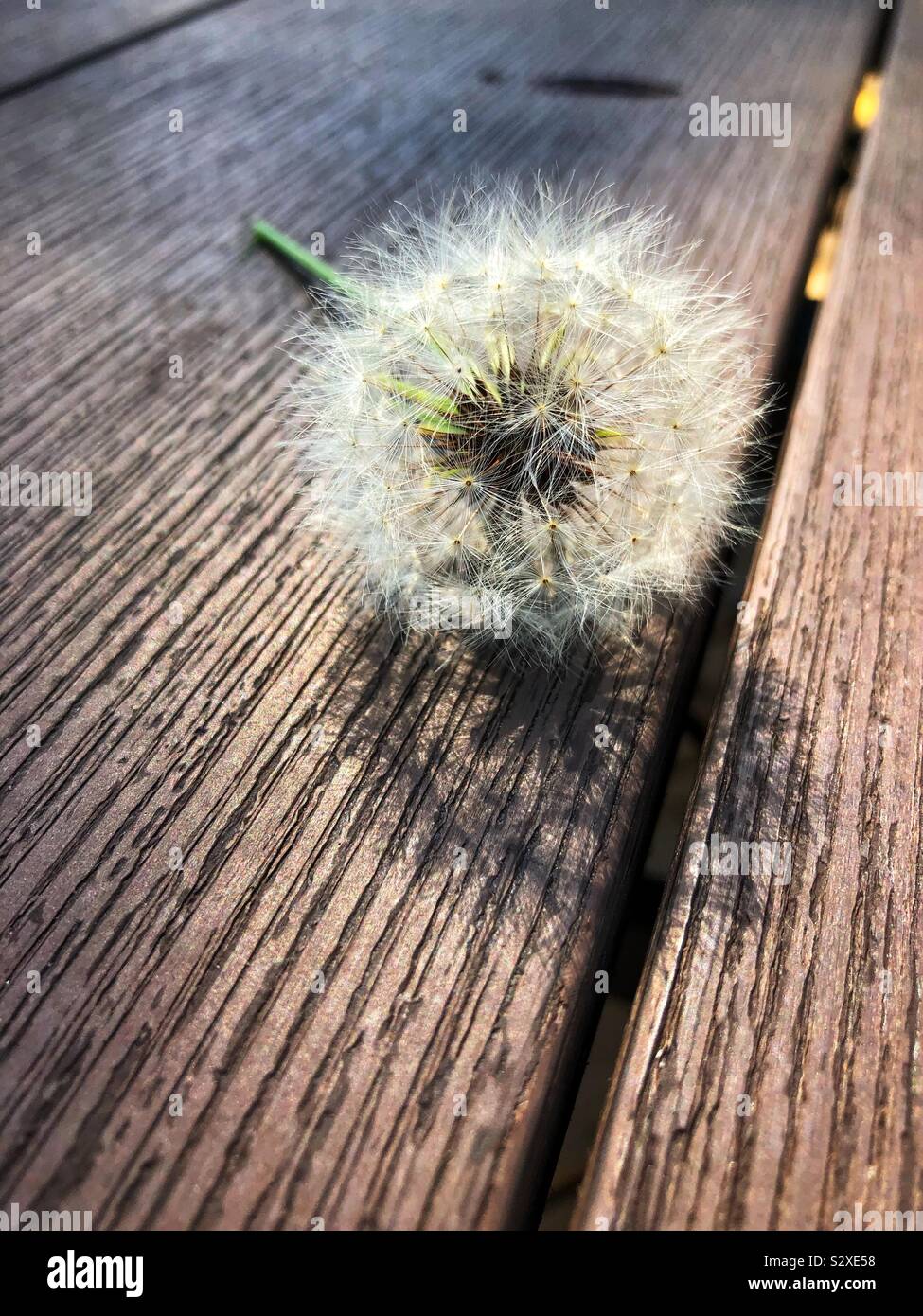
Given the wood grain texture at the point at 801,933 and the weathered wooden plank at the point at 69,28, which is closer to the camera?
the wood grain texture at the point at 801,933

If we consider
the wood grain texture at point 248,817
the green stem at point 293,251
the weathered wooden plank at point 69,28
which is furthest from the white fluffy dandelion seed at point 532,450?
the weathered wooden plank at point 69,28

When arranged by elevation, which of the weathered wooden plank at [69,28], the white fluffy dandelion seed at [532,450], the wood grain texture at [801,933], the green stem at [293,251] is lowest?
the wood grain texture at [801,933]

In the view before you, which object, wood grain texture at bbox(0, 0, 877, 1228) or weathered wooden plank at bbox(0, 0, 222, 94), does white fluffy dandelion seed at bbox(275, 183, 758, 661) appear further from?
weathered wooden plank at bbox(0, 0, 222, 94)

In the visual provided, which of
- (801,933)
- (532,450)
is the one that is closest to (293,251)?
(532,450)

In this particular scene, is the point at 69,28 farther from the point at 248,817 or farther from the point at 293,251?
the point at 248,817

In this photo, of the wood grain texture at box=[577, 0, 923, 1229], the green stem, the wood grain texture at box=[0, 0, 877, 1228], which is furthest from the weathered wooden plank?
the wood grain texture at box=[577, 0, 923, 1229]

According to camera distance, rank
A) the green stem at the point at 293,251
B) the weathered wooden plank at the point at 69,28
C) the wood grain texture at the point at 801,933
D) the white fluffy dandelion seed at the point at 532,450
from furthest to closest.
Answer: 1. the weathered wooden plank at the point at 69,28
2. the green stem at the point at 293,251
3. the white fluffy dandelion seed at the point at 532,450
4. the wood grain texture at the point at 801,933

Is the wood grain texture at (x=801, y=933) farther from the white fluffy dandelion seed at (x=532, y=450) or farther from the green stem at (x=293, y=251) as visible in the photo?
the green stem at (x=293, y=251)
